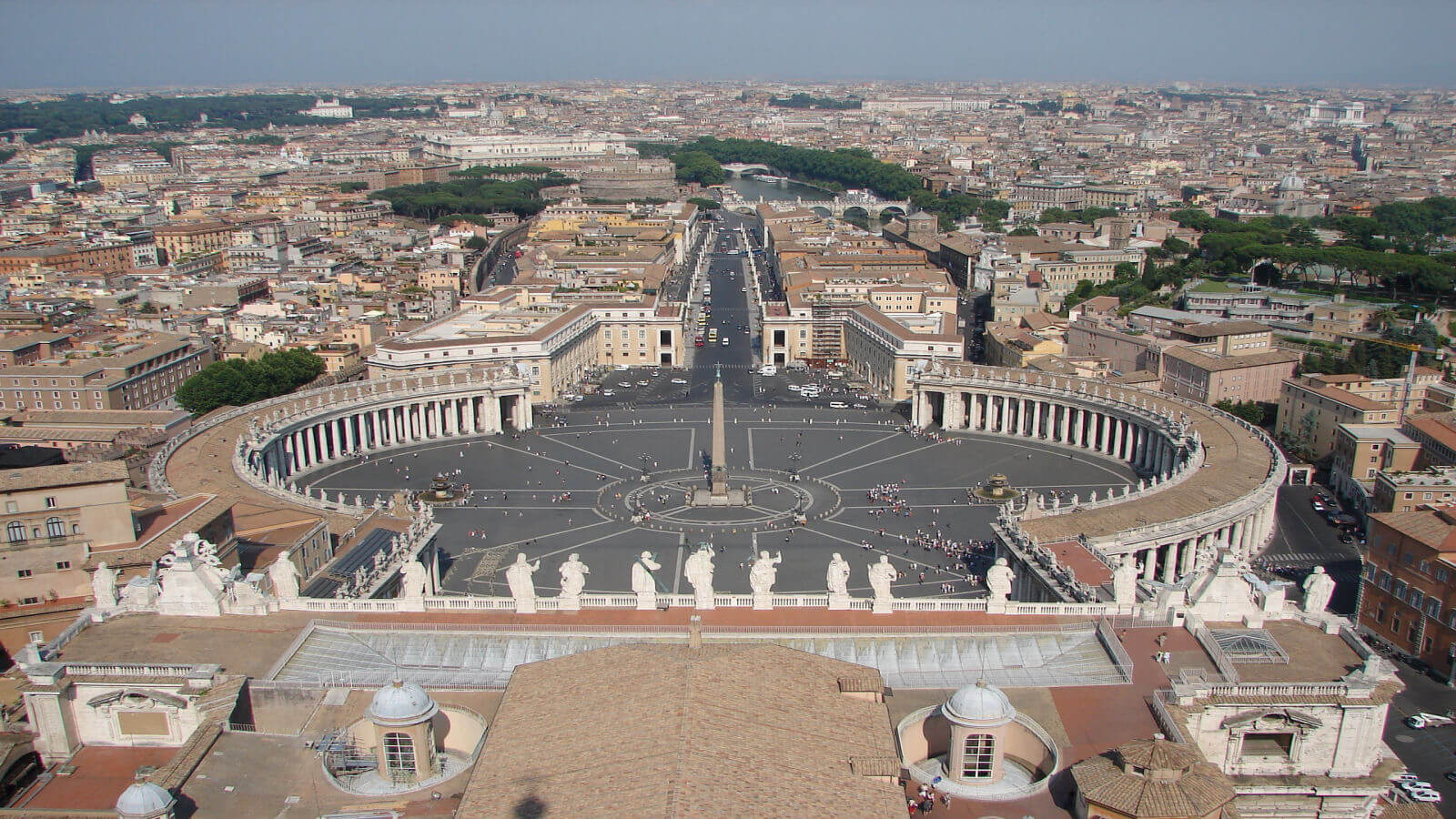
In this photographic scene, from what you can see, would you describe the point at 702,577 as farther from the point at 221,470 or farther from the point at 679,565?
the point at 221,470

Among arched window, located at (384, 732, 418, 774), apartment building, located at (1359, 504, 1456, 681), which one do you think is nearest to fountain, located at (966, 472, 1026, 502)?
apartment building, located at (1359, 504, 1456, 681)

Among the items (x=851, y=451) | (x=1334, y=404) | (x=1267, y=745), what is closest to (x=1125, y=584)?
(x=1267, y=745)

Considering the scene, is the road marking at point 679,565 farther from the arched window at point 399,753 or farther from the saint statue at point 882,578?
the arched window at point 399,753

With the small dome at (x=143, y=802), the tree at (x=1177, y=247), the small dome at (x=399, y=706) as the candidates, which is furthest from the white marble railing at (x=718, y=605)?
the tree at (x=1177, y=247)

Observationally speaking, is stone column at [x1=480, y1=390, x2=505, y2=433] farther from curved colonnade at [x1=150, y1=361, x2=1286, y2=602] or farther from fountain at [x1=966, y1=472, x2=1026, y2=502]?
fountain at [x1=966, y1=472, x2=1026, y2=502]

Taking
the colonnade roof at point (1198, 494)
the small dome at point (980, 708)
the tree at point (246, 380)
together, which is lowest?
the tree at point (246, 380)

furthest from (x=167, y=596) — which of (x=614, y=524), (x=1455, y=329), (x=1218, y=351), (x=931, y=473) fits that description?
(x=1455, y=329)
